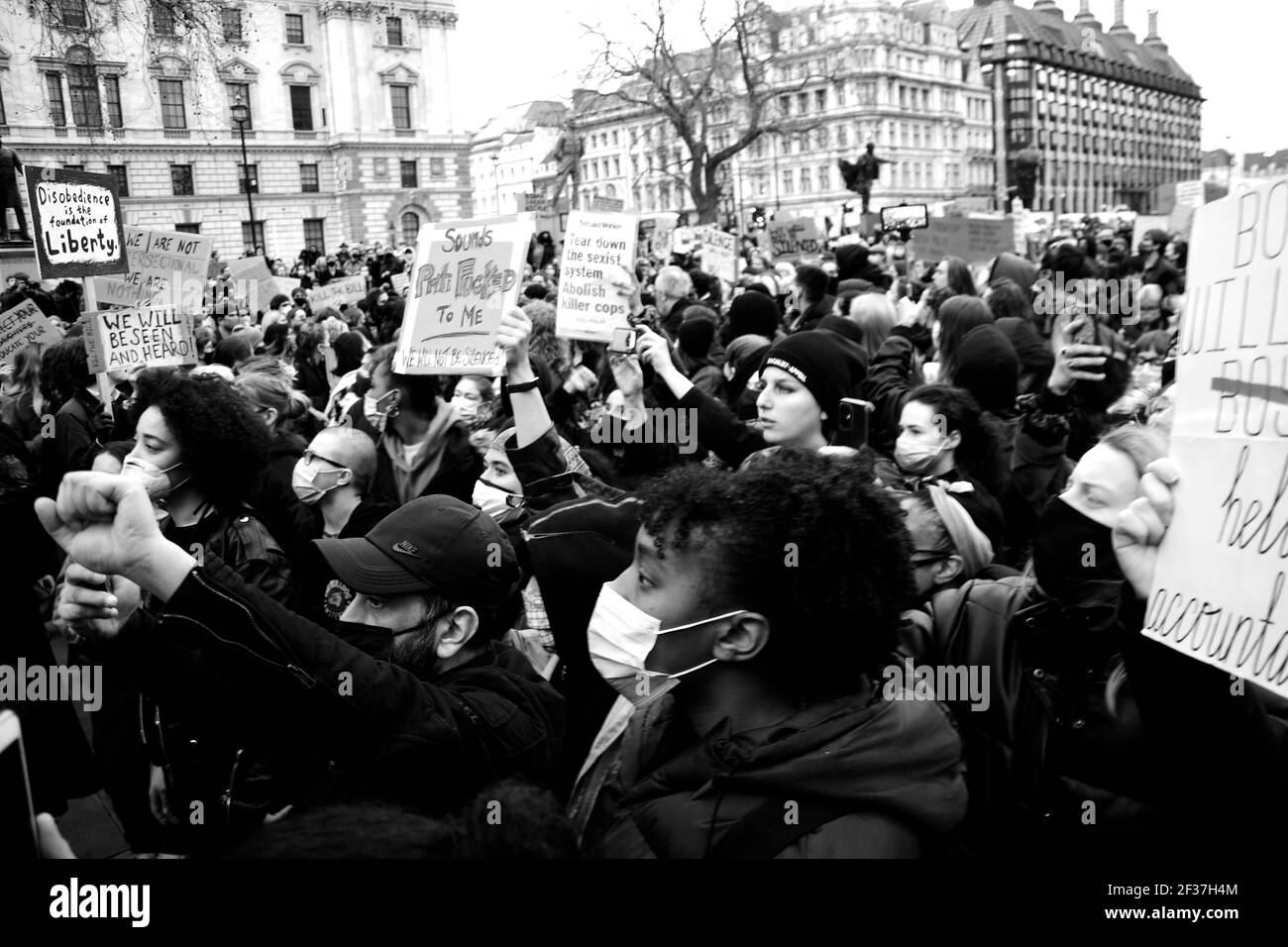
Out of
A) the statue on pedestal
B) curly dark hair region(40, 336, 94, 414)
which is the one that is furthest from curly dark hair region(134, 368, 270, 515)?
the statue on pedestal

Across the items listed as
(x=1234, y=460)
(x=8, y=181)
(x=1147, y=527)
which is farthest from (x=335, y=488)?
(x=8, y=181)

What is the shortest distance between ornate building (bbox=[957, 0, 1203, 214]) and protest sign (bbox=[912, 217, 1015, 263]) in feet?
334

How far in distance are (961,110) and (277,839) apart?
113 metres

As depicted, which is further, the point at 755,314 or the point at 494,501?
the point at 755,314

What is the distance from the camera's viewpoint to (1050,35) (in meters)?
106

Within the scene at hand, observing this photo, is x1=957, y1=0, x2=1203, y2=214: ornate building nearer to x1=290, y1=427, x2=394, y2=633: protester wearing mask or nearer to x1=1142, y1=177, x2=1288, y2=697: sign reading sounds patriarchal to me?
x1=290, y1=427, x2=394, y2=633: protester wearing mask

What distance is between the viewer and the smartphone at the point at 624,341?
15.5ft

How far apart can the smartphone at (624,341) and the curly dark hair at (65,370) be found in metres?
3.11

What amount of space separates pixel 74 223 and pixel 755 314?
4.18 m

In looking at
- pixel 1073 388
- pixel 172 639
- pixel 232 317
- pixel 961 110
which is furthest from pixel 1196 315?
pixel 961 110

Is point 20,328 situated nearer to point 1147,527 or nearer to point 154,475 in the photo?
point 154,475

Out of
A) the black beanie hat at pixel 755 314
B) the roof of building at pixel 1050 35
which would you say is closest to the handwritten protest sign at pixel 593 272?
the black beanie hat at pixel 755 314

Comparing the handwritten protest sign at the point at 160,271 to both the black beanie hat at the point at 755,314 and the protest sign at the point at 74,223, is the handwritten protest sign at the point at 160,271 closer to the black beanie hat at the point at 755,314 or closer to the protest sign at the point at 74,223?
the protest sign at the point at 74,223
